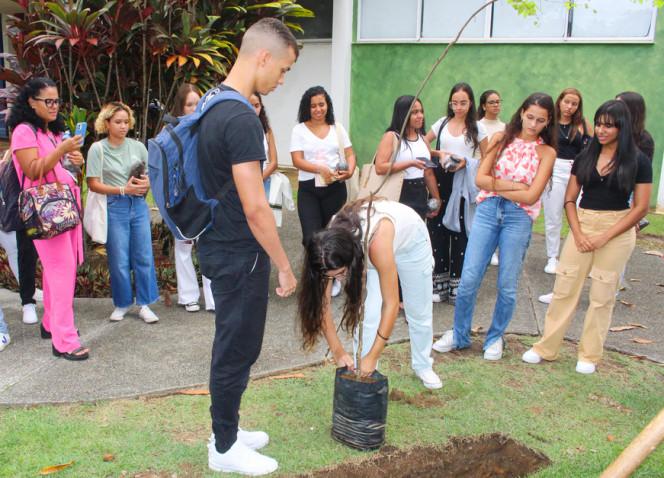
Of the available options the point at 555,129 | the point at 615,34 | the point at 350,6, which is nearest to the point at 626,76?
the point at 615,34

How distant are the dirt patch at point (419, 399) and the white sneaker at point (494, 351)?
750 millimetres

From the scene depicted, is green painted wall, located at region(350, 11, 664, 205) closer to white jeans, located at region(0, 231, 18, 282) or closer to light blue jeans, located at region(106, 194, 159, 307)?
light blue jeans, located at region(106, 194, 159, 307)

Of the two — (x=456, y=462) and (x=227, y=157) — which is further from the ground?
(x=227, y=157)

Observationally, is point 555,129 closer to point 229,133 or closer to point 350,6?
point 229,133

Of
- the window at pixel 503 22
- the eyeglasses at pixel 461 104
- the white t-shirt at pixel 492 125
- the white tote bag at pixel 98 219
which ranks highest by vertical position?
the window at pixel 503 22

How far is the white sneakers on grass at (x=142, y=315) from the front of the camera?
524 cm

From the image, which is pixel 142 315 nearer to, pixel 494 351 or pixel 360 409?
pixel 360 409

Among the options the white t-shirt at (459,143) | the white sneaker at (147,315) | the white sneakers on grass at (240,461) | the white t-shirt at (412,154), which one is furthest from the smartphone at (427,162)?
the white sneakers on grass at (240,461)

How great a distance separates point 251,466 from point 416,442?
929mm

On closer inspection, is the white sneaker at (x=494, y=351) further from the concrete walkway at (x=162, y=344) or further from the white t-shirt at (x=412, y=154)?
the white t-shirt at (x=412, y=154)

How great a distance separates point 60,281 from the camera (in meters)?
4.44

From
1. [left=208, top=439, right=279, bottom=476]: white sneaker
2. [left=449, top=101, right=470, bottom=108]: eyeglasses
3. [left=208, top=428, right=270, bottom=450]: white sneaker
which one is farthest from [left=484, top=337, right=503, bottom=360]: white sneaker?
[left=449, top=101, right=470, bottom=108]: eyeglasses

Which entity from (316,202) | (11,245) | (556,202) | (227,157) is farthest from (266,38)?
(556,202)

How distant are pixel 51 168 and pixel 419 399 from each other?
2.86 m
